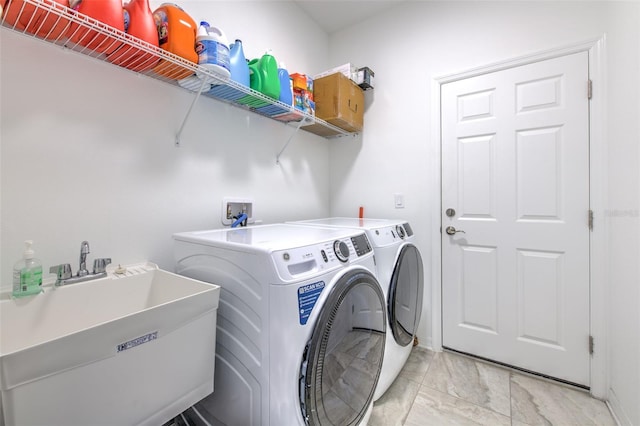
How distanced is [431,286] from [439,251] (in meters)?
0.28

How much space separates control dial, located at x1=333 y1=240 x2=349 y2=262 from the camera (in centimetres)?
106

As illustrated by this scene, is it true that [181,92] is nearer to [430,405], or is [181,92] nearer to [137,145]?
[137,145]

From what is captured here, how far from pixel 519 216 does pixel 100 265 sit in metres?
2.33

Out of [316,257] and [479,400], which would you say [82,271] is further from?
[479,400]

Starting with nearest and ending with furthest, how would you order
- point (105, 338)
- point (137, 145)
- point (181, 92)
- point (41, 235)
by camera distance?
point (105, 338) → point (41, 235) → point (137, 145) → point (181, 92)

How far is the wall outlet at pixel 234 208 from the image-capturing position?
1646 mm

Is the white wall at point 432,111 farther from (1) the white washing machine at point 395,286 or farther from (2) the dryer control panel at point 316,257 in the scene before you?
(2) the dryer control panel at point 316,257

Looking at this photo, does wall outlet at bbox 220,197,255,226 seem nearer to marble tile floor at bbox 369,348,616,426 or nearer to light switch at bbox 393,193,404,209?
light switch at bbox 393,193,404,209

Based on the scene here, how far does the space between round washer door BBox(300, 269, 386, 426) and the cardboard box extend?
131cm

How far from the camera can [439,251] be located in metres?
2.04

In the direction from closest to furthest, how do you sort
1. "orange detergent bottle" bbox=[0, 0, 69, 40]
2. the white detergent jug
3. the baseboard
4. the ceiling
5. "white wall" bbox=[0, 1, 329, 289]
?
"orange detergent bottle" bbox=[0, 0, 69, 40] → "white wall" bbox=[0, 1, 329, 289] → the white detergent jug → the baseboard → the ceiling

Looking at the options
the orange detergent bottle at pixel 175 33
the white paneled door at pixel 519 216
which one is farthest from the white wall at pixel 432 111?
the orange detergent bottle at pixel 175 33

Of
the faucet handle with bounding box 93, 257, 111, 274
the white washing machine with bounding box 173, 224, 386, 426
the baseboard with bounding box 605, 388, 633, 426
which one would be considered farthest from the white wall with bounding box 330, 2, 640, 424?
the faucet handle with bounding box 93, 257, 111, 274

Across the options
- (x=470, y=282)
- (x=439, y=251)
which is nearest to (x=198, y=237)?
(x=439, y=251)
